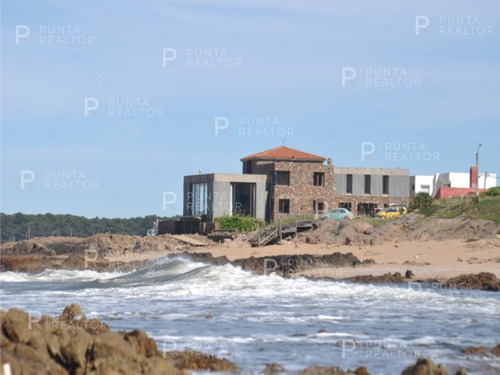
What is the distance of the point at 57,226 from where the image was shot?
320 ft

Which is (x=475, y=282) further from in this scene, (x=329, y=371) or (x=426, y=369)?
(x=426, y=369)

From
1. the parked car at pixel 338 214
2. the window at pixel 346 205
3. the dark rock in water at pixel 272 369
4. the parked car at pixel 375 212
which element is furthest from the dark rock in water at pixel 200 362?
the window at pixel 346 205

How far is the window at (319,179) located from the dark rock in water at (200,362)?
46.6m

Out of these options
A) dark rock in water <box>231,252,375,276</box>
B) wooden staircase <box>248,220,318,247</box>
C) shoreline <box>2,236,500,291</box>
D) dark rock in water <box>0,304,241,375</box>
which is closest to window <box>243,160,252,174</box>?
wooden staircase <box>248,220,318,247</box>

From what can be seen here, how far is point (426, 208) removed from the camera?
4556 cm

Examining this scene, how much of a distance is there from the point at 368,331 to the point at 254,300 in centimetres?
697

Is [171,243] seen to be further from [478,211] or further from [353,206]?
[478,211]

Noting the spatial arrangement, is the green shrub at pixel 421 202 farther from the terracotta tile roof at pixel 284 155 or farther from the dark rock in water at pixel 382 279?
the dark rock in water at pixel 382 279

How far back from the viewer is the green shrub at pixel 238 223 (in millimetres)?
54156

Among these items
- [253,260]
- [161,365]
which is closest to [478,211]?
[253,260]

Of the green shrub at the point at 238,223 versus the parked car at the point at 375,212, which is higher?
the parked car at the point at 375,212

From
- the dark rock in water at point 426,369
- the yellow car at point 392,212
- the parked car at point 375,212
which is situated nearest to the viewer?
the dark rock in water at point 426,369

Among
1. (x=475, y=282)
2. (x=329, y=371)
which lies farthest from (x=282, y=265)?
(x=329, y=371)

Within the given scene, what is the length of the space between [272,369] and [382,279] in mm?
16236
